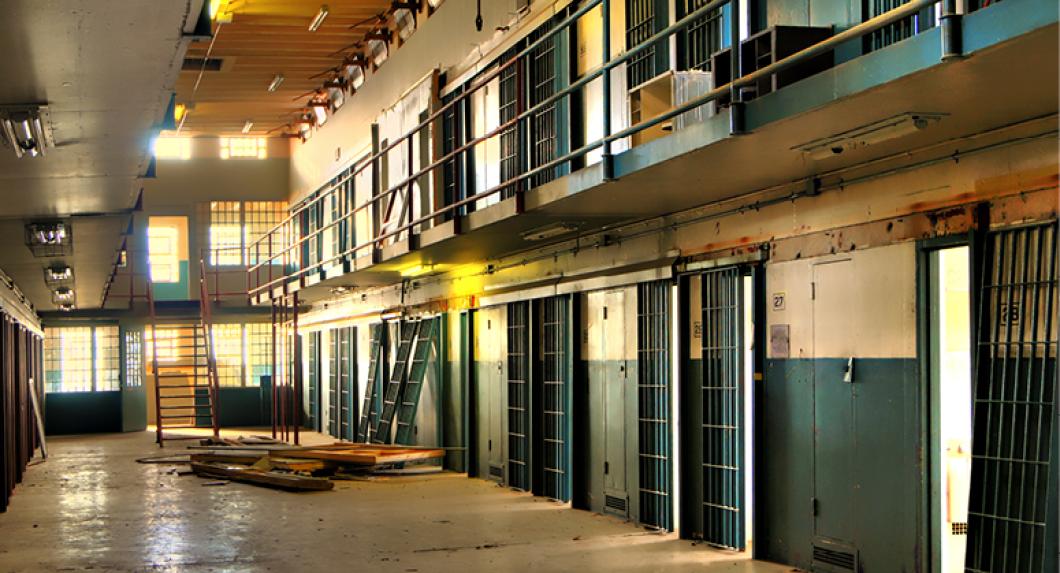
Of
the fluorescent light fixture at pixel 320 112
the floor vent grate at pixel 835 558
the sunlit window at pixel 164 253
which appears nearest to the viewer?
the floor vent grate at pixel 835 558

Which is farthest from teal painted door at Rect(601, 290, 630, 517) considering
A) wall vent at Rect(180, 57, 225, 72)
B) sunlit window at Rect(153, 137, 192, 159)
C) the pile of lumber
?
sunlit window at Rect(153, 137, 192, 159)

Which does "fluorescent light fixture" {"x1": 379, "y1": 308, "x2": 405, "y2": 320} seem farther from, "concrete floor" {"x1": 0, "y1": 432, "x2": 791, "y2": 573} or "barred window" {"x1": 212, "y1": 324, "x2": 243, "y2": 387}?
"barred window" {"x1": 212, "y1": 324, "x2": 243, "y2": 387}

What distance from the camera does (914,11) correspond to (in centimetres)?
482

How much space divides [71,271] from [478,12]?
21.8ft

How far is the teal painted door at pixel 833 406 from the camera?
24.5 feet

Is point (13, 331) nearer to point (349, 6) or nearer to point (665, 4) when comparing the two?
point (349, 6)

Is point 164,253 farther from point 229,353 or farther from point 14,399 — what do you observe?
point 14,399

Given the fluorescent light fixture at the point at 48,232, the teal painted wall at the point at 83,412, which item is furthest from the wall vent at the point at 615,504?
the teal painted wall at the point at 83,412

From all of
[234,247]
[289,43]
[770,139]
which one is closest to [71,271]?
[289,43]

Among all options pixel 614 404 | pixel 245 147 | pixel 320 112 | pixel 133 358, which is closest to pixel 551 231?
pixel 614 404

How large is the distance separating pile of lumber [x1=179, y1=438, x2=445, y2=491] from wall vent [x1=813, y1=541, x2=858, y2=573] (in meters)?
6.75

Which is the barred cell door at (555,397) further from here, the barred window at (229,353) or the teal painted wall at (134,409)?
the barred window at (229,353)

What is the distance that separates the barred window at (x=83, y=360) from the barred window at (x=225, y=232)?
2648 millimetres

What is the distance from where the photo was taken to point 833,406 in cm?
761
